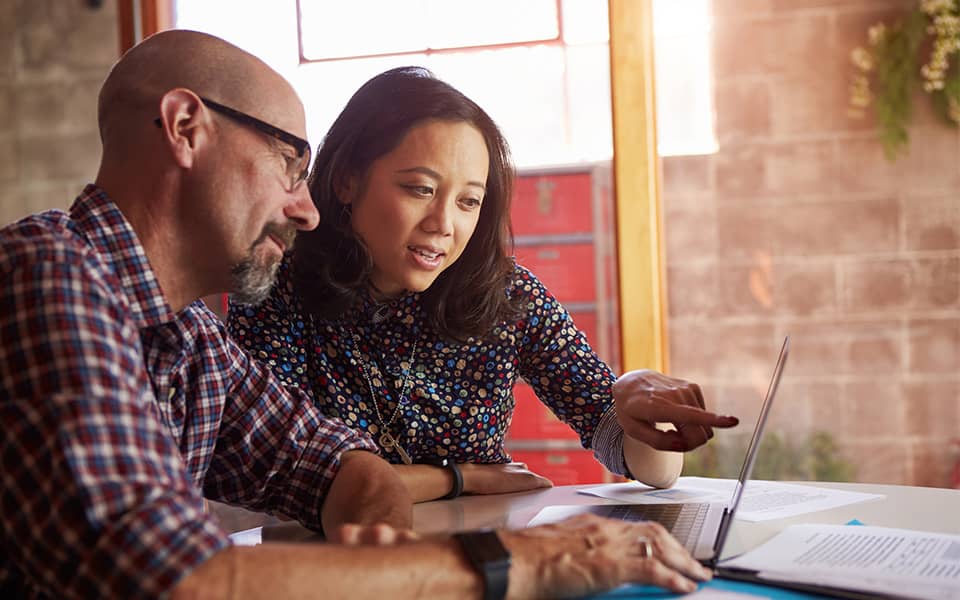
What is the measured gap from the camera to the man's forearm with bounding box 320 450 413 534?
124cm

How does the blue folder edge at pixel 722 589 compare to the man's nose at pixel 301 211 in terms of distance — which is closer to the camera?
the blue folder edge at pixel 722 589

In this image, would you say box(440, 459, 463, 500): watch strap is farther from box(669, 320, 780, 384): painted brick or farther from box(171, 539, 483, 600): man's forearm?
box(669, 320, 780, 384): painted brick

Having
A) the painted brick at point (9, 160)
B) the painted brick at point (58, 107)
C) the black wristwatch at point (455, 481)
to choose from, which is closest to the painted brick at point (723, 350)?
the black wristwatch at point (455, 481)

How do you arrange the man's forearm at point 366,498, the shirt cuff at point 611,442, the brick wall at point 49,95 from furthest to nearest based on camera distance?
the brick wall at point 49,95 → the shirt cuff at point 611,442 → the man's forearm at point 366,498

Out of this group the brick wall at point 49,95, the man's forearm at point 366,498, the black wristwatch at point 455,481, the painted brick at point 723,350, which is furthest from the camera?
the brick wall at point 49,95

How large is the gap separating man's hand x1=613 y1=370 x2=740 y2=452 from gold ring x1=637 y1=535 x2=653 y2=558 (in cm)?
41

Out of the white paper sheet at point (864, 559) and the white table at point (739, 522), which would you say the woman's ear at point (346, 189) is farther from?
the white paper sheet at point (864, 559)

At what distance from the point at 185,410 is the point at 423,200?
636 millimetres

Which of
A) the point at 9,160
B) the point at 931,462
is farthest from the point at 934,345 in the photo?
the point at 9,160

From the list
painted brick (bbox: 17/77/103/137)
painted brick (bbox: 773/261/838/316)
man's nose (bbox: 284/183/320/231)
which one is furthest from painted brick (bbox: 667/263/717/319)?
man's nose (bbox: 284/183/320/231)

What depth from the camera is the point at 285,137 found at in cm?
118

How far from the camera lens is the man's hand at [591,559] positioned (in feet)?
2.86

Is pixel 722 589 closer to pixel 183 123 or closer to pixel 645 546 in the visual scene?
pixel 645 546

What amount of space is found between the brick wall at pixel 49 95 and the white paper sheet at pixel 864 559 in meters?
3.29
